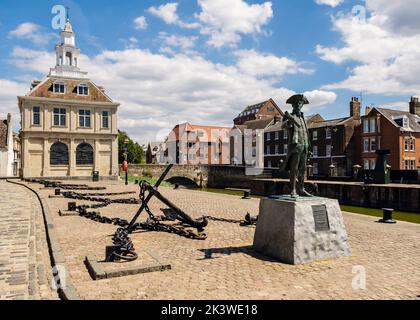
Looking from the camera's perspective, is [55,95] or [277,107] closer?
[55,95]

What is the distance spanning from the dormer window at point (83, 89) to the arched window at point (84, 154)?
6509 millimetres

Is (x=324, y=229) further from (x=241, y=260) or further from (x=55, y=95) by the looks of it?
(x=55, y=95)

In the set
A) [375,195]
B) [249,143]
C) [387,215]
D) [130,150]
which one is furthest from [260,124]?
[387,215]

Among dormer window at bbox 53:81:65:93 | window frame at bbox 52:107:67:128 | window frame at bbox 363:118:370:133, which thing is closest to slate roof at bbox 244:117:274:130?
window frame at bbox 363:118:370:133

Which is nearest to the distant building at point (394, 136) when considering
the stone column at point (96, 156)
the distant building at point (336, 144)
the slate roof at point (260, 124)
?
the distant building at point (336, 144)

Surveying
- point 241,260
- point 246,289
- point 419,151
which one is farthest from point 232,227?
point 419,151

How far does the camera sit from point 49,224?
10492 millimetres

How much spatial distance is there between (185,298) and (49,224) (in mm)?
7252

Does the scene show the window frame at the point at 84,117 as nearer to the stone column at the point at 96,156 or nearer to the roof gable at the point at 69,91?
the roof gable at the point at 69,91

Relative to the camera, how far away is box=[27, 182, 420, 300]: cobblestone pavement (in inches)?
208

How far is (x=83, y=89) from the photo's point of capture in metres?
41.7

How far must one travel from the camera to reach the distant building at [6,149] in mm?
51659

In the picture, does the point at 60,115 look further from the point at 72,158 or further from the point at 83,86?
the point at 72,158

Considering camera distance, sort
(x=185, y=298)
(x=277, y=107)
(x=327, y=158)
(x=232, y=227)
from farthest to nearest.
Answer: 1. (x=277, y=107)
2. (x=327, y=158)
3. (x=232, y=227)
4. (x=185, y=298)
